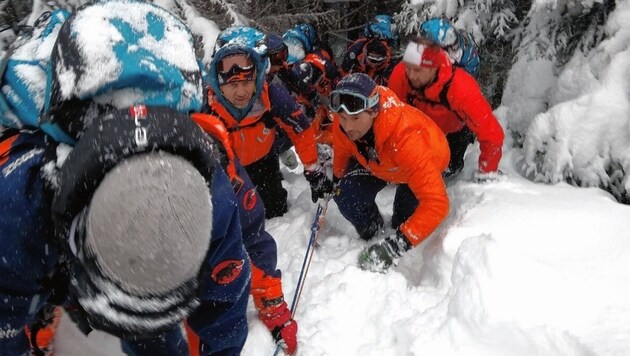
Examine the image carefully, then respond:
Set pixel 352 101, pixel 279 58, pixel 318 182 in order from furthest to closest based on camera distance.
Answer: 1. pixel 279 58
2. pixel 318 182
3. pixel 352 101

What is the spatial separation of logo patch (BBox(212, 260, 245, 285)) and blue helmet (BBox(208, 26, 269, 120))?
2383 mm

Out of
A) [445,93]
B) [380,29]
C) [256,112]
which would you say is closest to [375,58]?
[380,29]

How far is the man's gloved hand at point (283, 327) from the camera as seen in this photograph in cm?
290

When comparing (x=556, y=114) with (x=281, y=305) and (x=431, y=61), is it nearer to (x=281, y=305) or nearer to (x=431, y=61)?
(x=431, y=61)

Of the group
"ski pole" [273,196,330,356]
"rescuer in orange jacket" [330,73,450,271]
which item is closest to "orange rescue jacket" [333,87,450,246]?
"rescuer in orange jacket" [330,73,450,271]

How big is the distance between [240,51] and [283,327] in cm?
216

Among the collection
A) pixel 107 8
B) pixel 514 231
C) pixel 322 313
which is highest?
pixel 107 8

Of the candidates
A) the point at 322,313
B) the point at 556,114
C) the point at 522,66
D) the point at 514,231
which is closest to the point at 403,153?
the point at 514,231

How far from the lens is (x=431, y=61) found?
161 inches

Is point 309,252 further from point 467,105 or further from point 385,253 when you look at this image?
point 467,105

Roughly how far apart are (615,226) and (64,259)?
126 inches

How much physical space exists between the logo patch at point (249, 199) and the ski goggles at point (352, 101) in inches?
45.7

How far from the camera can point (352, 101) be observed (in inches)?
134

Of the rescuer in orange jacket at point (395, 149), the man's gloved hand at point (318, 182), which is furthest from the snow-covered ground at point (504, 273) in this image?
the man's gloved hand at point (318, 182)
